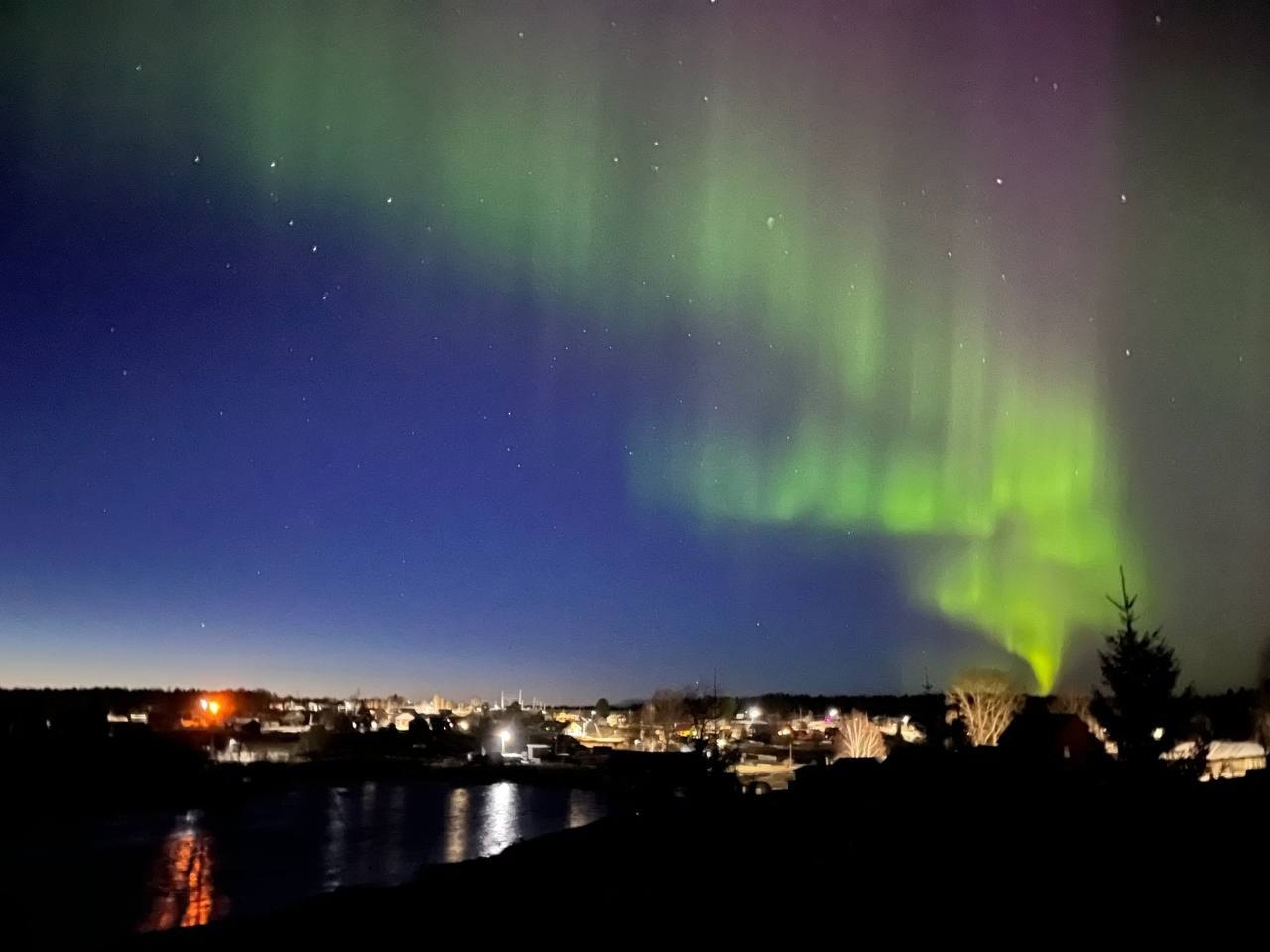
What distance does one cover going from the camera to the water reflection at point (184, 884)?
31250 mm

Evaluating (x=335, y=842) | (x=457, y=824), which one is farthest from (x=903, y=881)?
(x=457, y=824)

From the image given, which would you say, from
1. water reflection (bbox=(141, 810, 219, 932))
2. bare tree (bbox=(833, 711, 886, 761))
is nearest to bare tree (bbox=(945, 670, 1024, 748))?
bare tree (bbox=(833, 711, 886, 761))

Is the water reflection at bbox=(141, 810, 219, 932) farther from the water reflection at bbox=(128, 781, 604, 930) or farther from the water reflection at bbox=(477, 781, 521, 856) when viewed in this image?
the water reflection at bbox=(477, 781, 521, 856)

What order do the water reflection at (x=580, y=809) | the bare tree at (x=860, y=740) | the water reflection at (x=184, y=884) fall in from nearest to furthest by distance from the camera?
the water reflection at (x=184, y=884) < the bare tree at (x=860, y=740) < the water reflection at (x=580, y=809)

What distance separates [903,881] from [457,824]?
4647 cm

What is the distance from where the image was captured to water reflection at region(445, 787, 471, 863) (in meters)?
44.4

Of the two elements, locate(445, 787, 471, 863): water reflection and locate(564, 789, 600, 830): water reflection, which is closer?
locate(445, 787, 471, 863): water reflection

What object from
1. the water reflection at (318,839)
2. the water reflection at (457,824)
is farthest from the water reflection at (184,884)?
the water reflection at (457,824)

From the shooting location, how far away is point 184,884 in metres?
38.6

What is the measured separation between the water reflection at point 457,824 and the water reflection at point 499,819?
2.89ft

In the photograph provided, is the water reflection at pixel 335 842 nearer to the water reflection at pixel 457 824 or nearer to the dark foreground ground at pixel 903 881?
the water reflection at pixel 457 824

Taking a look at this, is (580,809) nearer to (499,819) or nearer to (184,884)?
(499,819)

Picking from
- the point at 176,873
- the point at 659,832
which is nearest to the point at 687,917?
the point at 659,832

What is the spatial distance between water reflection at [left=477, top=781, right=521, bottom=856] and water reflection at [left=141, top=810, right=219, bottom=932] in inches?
402
